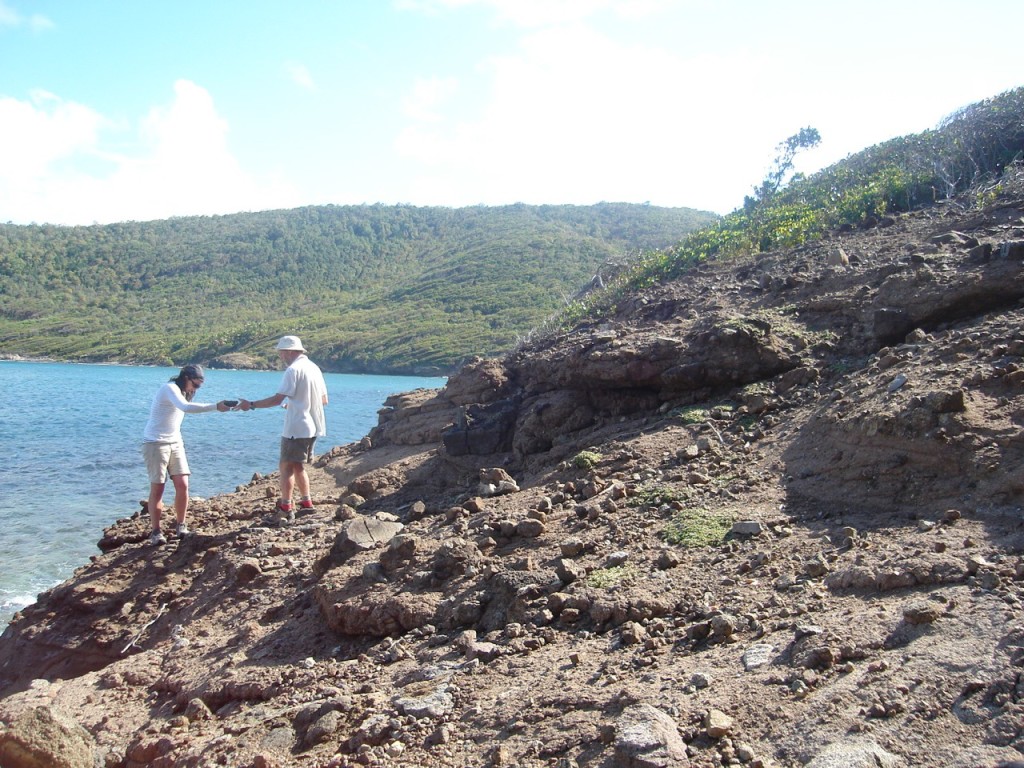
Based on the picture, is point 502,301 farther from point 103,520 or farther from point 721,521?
point 721,521

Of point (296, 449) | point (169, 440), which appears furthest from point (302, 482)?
point (169, 440)

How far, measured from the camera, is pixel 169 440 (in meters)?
7.49

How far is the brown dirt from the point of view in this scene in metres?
3.21

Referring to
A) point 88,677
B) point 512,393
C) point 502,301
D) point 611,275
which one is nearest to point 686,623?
point 88,677

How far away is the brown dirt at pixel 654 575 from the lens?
3.21m

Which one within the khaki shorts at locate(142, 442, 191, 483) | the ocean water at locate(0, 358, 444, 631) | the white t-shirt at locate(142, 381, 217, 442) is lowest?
the ocean water at locate(0, 358, 444, 631)

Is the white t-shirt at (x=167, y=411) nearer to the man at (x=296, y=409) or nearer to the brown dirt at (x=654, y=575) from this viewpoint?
the man at (x=296, y=409)

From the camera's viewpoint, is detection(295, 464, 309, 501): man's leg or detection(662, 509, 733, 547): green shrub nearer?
detection(662, 509, 733, 547): green shrub

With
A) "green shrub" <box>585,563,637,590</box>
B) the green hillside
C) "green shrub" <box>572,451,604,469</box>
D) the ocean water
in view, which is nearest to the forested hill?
the ocean water

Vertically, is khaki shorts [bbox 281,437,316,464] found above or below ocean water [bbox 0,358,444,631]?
above

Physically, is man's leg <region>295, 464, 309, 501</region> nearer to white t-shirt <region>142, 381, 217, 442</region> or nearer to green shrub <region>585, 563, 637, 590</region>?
white t-shirt <region>142, 381, 217, 442</region>

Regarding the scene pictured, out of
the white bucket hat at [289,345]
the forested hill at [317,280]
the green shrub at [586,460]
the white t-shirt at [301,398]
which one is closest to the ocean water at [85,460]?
the white t-shirt at [301,398]

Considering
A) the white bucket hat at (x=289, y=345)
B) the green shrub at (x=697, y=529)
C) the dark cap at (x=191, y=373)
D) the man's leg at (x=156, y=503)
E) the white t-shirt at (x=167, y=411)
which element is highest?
the white bucket hat at (x=289, y=345)

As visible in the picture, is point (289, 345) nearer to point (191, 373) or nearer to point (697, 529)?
point (191, 373)
